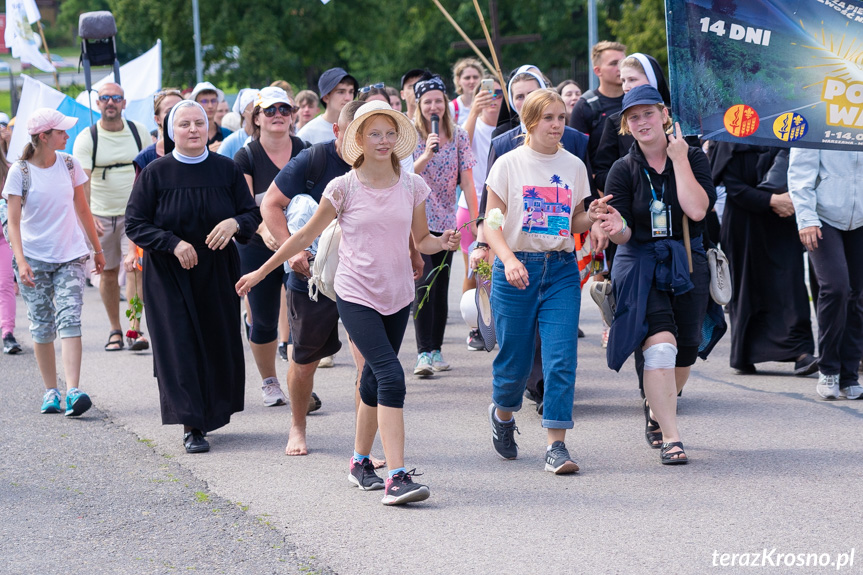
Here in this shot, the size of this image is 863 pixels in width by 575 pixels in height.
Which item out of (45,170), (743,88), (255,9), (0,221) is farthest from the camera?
(255,9)

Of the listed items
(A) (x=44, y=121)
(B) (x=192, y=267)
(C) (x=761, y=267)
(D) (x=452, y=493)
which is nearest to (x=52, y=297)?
(A) (x=44, y=121)

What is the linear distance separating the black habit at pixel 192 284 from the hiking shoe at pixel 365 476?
4.38 feet

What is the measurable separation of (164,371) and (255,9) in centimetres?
4169

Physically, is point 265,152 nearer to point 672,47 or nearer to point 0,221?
point 672,47

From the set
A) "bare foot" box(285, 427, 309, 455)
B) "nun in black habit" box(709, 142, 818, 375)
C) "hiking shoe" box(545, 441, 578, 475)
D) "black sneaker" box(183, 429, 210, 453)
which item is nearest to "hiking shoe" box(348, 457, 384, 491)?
"bare foot" box(285, 427, 309, 455)

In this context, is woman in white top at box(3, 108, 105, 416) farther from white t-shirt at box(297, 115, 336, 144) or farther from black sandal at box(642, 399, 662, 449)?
black sandal at box(642, 399, 662, 449)

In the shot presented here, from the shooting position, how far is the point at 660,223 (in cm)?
617

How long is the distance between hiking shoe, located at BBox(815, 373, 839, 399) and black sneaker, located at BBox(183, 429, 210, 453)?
155 inches

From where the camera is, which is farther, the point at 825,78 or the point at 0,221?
the point at 0,221

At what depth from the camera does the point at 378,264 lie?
5547 millimetres

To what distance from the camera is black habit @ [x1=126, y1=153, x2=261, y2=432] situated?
6691mm

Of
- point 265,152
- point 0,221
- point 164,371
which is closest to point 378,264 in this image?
point 164,371

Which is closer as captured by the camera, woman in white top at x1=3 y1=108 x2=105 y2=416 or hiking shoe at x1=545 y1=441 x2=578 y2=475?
Answer: hiking shoe at x1=545 y1=441 x2=578 y2=475

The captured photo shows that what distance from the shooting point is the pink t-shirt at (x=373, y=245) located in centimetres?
554
